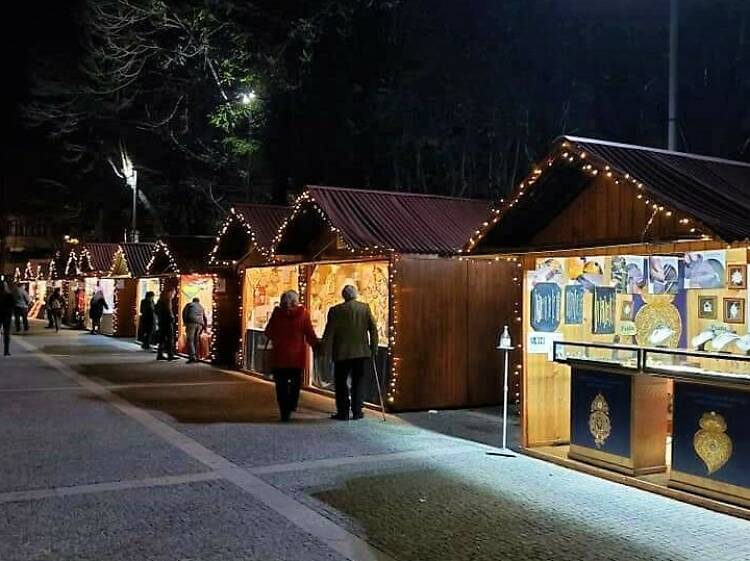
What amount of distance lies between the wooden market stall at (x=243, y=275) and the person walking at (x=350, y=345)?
4127 millimetres

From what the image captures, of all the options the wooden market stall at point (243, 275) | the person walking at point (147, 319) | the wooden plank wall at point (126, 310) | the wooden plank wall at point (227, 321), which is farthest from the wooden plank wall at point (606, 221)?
the wooden plank wall at point (126, 310)

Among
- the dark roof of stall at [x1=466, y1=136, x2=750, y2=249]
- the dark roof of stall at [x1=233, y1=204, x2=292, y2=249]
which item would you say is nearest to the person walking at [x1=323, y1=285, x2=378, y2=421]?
the dark roof of stall at [x1=466, y1=136, x2=750, y2=249]

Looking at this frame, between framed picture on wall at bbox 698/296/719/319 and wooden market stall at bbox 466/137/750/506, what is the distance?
1cm

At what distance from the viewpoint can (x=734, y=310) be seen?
8.80m

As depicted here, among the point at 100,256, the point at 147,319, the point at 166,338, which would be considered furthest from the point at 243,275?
the point at 100,256

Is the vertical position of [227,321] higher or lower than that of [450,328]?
lower

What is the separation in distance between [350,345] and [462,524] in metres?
4.88

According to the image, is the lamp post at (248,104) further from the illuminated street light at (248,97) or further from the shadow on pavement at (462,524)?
the shadow on pavement at (462,524)

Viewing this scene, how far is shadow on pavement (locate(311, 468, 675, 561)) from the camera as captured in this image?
19.1 feet

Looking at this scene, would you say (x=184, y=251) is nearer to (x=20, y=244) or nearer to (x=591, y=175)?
(x=591, y=175)

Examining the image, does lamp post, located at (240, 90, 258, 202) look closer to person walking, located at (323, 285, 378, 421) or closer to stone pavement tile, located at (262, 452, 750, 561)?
person walking, located at (323, 285, 378, 421)

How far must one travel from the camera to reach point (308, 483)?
7730mm

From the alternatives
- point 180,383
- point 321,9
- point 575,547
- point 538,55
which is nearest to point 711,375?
point 575,547

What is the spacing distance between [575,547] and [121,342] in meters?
22.2
